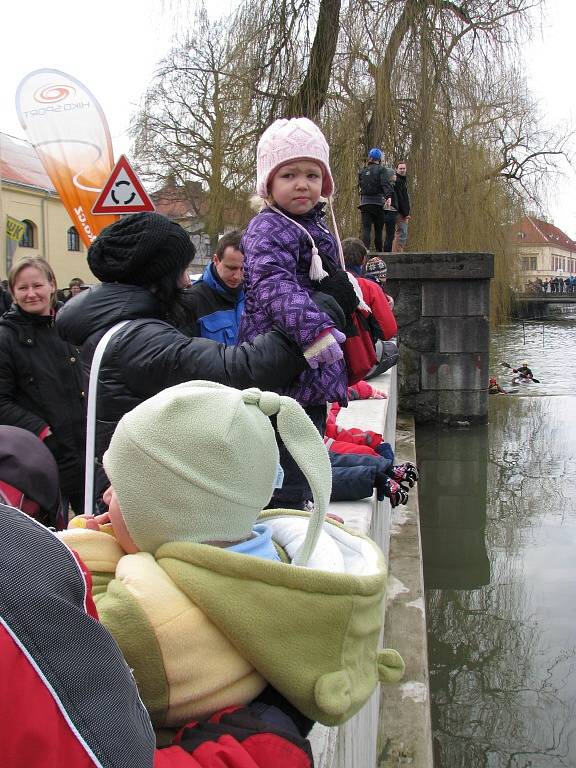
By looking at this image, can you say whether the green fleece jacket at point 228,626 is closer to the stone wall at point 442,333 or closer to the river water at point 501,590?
the river water at point 501,590

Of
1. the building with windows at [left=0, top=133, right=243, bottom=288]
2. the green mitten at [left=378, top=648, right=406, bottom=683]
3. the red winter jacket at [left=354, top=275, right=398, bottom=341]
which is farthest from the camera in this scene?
the building with windows at [left=0, top=133, right=243, bottom=288]

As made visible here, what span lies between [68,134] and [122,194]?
2.15 m

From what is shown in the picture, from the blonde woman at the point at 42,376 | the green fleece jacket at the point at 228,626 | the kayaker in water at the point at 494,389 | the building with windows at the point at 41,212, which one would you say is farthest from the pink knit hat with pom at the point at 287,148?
the building with windows at the point at 41,212

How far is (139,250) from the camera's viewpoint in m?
2.10

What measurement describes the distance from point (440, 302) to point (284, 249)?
7.58 m

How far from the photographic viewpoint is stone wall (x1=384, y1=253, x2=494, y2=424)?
971cm

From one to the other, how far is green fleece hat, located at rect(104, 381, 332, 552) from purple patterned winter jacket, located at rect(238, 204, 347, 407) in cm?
100

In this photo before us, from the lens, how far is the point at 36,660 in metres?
0.84

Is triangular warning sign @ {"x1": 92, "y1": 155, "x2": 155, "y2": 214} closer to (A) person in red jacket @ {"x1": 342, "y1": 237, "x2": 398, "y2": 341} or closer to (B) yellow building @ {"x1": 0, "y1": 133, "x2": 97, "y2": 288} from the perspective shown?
(A) person in red jacket @ {"x1": 342, "y1": 237, "x2": 398, "y2": 341}

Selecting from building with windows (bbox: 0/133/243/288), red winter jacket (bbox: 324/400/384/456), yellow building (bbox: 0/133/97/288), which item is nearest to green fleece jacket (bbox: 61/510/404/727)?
red winter jacket (bbox: 324/400/384/456)

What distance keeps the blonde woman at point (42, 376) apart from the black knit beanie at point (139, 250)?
1.48m

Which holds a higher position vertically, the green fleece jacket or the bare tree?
the bare tree

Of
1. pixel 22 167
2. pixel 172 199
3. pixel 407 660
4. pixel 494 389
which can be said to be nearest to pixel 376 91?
pixel 494 389

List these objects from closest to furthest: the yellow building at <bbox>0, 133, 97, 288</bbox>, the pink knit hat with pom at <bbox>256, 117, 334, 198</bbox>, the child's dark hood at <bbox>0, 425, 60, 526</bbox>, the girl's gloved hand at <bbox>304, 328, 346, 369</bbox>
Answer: the child's dark hood at <bbox>0, 425, 60, 526</bbox> < the girl's gloved hand at <bbox>304, 328, 346, 369</bbox> < the pink knit hat with pom at <bbox>256, 117, 334, 198</bbox> < the yellow building at <bbox>0, 133, 97, 288</bbox>
